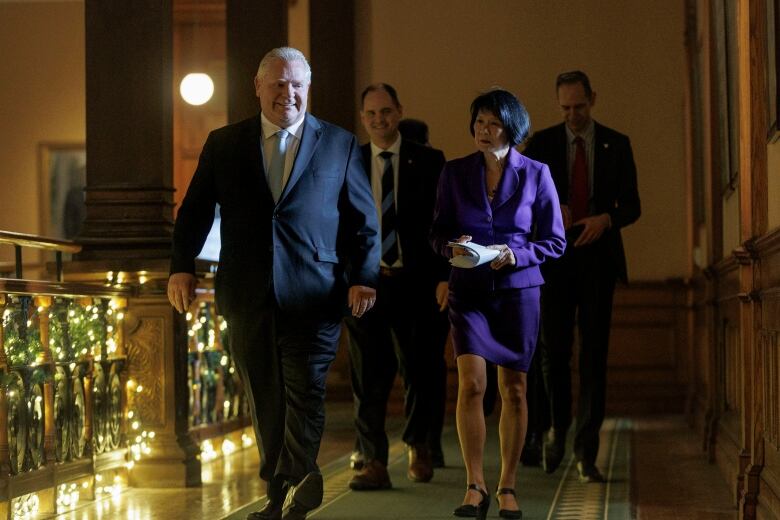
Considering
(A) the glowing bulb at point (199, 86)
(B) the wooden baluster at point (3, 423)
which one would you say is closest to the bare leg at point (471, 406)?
(B) the wooden baluster at point (3, 423)

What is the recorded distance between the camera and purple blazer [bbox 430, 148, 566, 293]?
4.47 m

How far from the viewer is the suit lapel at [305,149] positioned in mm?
4316

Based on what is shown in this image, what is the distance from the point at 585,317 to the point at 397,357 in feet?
2.67

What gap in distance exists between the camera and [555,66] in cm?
1038

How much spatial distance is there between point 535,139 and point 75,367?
2.16m

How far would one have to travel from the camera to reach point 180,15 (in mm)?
13258

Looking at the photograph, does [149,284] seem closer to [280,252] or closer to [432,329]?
[432,329]

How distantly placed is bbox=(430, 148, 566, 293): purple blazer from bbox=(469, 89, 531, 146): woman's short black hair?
80 mm

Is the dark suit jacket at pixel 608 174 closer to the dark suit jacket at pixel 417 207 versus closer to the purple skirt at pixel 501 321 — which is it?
the dark suit jacket at pixel 417 207

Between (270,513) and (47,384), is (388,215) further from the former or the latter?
(270,513)

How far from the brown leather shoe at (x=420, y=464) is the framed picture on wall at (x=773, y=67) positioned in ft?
6.87

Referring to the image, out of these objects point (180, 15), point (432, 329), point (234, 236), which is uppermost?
point (180, 15)

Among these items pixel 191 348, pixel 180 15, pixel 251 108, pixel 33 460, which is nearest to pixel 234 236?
pixel 33 460

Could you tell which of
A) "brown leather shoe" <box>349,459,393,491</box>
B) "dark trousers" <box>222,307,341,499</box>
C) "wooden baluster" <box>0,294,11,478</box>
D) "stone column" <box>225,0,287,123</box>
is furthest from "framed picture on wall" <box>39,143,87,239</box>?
"dark trousers" <box>222,307,341,499</box>
